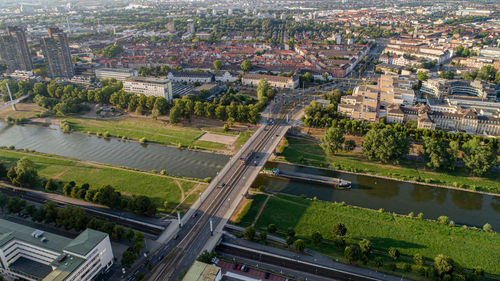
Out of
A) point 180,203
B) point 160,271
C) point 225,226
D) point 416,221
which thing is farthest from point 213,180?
point 416,221

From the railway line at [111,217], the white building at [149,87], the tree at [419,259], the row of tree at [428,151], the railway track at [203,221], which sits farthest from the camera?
the white building at [149,87]

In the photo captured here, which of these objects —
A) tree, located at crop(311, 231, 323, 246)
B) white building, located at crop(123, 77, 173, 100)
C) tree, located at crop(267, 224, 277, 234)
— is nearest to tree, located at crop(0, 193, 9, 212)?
tree, located at crop(267, 224, 277, 234)

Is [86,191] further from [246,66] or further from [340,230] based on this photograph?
[246,66]

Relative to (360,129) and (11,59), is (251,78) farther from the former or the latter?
(11,59)

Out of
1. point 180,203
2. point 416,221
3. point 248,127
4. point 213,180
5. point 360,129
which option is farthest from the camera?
point 248,127

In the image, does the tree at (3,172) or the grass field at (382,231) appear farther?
the tree at (3,172)

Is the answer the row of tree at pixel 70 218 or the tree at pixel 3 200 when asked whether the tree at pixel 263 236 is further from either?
the tree at pixel 3 200

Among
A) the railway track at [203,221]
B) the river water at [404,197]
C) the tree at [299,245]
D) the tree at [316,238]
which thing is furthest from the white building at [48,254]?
the river water at [404,197]
